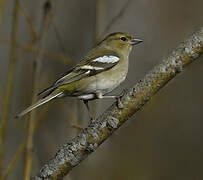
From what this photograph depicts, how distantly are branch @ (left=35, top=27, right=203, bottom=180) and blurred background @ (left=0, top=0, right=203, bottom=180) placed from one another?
100cm

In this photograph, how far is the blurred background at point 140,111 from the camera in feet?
12.7

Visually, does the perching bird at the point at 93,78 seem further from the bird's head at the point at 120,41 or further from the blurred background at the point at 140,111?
the bird's head at the point at 120,41

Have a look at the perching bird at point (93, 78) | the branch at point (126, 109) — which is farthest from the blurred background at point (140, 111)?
the branch at point (126, 109)

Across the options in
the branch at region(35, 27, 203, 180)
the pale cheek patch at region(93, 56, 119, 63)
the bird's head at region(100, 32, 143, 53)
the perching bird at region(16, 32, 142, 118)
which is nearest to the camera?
the branch at region(35, 27, 203, 180)

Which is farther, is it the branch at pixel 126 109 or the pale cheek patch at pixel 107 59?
the pale cheek patch at pixel 107 59

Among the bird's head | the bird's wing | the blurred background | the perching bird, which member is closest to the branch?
the perching bird

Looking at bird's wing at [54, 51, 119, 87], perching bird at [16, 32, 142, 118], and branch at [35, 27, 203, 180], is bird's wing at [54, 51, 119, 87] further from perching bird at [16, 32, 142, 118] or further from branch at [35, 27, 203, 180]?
branch at [35, 27, 203, 180]

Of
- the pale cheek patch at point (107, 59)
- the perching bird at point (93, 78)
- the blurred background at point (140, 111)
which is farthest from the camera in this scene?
the blurred background at point (140, 111)

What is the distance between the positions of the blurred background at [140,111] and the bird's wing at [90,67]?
17 cm

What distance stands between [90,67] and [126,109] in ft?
3.79

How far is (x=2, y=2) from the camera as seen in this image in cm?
252

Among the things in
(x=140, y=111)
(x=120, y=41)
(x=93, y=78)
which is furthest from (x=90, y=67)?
(x=140, y=111)

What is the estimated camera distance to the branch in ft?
6.15

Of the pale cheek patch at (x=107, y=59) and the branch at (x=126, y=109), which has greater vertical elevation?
the pale cheek patch at (x=107, y=59)
